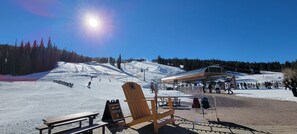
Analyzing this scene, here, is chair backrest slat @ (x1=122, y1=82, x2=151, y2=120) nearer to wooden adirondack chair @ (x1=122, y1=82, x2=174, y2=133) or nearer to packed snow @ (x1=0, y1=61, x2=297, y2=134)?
wooden adirondack chair @ (x1=122, y1=82, x2=174, y2=133)

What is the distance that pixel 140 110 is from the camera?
575 cm

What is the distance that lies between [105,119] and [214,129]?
121 inches

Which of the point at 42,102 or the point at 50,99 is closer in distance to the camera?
the point at 42,102

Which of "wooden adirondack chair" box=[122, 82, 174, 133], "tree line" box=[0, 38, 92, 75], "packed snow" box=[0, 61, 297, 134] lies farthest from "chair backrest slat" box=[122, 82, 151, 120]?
"tree line" box=[0, 38, 92, 75]

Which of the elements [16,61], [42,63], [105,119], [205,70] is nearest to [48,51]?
[42,63]

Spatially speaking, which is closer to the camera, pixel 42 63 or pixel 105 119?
pixel 105 119

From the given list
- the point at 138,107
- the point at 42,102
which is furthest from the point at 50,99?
the point at 138,107

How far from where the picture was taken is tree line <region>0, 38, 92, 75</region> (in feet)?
299

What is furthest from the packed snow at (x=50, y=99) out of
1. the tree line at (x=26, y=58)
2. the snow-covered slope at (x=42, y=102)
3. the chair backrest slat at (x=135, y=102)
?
the tree line at (x=26, y=58)

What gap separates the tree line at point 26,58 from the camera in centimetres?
9125

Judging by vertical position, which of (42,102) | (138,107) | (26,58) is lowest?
(42,102)

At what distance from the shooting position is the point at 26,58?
92375 mm

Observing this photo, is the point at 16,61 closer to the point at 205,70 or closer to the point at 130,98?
the point at 205,70

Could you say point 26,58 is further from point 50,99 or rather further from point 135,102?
point 135,102
